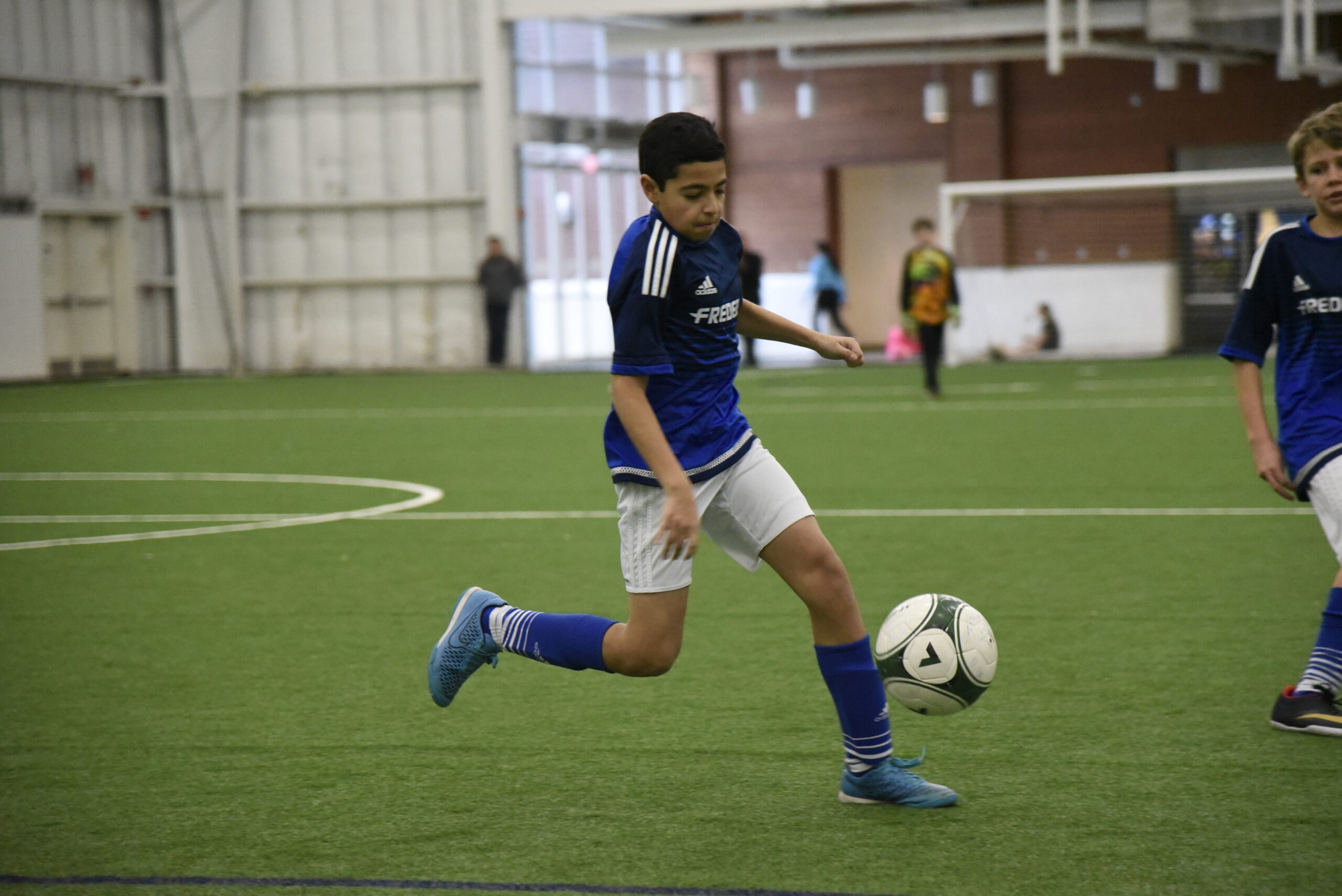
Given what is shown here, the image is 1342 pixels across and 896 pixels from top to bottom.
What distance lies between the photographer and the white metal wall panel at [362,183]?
80.8 ft

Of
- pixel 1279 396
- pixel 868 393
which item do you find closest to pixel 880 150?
pixel 868 393

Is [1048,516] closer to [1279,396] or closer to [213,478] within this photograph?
[1279,396]

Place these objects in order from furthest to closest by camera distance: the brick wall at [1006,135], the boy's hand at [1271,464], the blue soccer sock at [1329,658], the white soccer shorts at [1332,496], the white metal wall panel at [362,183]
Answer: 1. the brick wall at [1006,135]
2. the white metal wall panel at [362,183]
3. the blue soccer sock at [1329,658]
4. the boy's hand at [1271,464]
5. the white soccer shorts at [1332,496]

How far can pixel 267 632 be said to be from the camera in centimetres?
584

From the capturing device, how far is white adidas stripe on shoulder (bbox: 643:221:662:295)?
3348 millimetres

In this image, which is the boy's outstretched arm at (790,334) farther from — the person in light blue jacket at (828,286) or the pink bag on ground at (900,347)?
the person in light blue jacket at (828,286)

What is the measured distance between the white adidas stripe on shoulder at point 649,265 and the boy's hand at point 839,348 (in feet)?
2.05

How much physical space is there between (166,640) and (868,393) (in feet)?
40.6

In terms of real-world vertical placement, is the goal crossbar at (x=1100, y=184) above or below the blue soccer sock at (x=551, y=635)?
above

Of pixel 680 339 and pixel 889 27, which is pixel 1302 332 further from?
pixel 889 27

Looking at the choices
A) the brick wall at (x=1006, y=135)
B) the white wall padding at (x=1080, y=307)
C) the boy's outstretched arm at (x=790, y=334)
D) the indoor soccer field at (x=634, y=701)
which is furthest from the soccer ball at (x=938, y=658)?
the brick wall at (x=1006, y=135)

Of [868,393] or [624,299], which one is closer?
[624,299]

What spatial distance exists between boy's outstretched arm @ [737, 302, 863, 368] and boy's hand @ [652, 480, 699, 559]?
2.29 ft

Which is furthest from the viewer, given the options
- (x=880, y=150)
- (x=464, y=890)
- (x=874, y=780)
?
(x=880, y=150)
